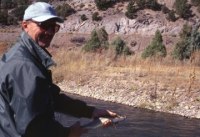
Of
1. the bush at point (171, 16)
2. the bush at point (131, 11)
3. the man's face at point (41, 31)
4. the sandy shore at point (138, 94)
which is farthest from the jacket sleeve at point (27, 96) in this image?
the bush at point (131, 11)

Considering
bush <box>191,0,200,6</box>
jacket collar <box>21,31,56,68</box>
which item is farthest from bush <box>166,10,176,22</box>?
jacket collar <box>21,31,56,68</box>

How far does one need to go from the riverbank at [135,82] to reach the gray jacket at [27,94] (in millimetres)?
13522

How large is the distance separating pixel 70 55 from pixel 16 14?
41.0 metres

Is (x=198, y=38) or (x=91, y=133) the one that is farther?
(x=198, y=38)

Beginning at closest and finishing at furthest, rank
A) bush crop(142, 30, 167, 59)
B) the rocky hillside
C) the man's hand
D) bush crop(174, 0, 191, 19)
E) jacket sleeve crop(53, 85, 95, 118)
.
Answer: the man's hand < jacket sleeve crop(53, 85, 95, 118) < bush crop(142, 30, 167, 59) < the rocky hillside < bush crop(174, 0, 191, 19)

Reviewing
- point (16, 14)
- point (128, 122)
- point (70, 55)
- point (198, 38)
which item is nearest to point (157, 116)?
point (128, 122)

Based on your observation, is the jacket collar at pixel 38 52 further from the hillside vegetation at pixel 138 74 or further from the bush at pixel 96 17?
the bush at pixel 96 17

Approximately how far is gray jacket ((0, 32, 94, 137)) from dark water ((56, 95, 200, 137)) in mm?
9256

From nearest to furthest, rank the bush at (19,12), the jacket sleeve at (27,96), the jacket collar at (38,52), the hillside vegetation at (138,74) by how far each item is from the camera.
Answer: the jacket sleeve at (27,96), the jacket collar at (38,52), the hillside vegetation at (138,74), the bush at (19,12)

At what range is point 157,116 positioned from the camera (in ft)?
53.2

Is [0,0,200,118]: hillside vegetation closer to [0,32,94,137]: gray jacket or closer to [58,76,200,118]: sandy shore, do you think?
[58,76,200,118]: sandy shore

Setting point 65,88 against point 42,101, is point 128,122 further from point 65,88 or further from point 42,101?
point 42,101

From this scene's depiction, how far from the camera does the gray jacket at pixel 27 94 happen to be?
10.4 ft

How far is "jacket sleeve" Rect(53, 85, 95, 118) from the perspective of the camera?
379 centimetres
